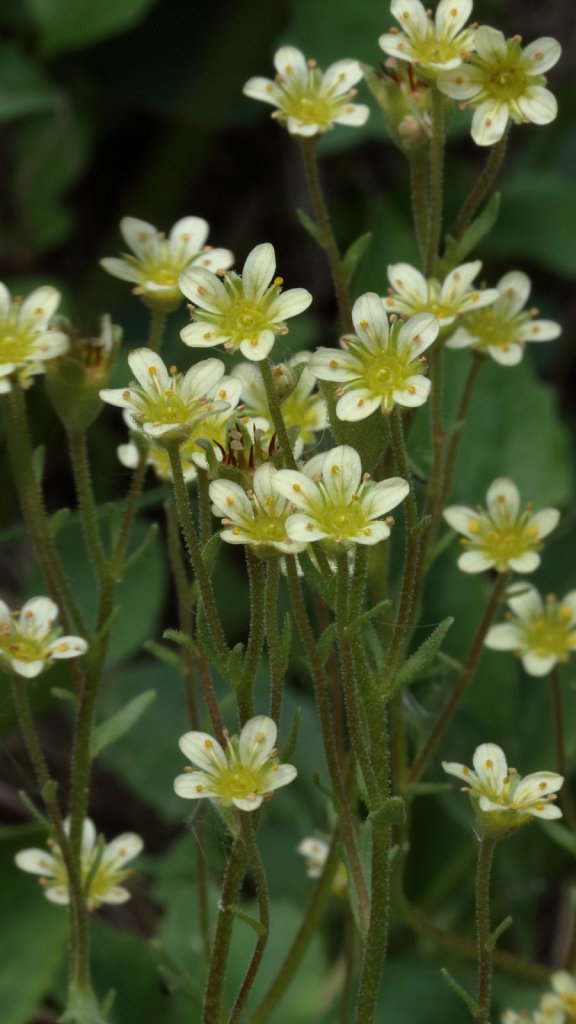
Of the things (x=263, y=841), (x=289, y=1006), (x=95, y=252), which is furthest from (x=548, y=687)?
(x=95, y=252)

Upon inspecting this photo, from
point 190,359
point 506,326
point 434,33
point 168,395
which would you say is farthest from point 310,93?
point 190,359

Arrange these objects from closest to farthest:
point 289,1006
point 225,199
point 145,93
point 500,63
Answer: point 500,63 < point 289,1006 < point 145,93 < point 225,199

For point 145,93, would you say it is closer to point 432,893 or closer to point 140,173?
point 140,173

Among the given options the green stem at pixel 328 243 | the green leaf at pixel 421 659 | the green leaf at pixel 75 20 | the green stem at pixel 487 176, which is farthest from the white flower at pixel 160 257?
the green leaf at pixel 75 20

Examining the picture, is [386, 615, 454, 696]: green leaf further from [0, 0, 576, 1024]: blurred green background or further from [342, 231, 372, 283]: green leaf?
[342, 231, 372, 283]: green leaf

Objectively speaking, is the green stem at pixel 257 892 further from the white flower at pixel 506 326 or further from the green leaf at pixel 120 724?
the white flower at pixel 506 326

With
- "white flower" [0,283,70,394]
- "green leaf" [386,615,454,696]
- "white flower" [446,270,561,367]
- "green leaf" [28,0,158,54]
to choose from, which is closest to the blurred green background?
"green leaf" [28,0,158,54]
